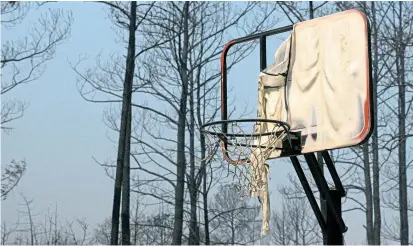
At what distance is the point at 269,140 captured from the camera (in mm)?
5469

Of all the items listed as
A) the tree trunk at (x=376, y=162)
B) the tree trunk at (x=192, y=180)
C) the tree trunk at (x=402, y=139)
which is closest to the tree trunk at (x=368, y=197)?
the tree trunk at (x=376, y=162)

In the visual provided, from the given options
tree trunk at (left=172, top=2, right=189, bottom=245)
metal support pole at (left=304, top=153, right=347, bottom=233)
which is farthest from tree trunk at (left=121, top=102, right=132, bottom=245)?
metal support pole at (left=304, top=153, right=347, bottom=233)

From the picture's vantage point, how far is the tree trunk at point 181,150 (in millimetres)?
13977

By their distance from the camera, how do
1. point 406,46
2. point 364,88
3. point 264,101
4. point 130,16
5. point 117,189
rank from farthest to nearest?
point 406,46 → point 130,16 → point 117,189 → point 264,101 → point 364,88

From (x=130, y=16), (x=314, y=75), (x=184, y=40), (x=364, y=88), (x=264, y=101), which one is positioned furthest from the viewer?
(x=184, y=40)

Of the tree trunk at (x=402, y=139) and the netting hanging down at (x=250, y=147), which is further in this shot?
the tree trunk at (x=402, y=139)

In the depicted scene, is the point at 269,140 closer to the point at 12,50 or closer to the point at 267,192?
the point at 267,192

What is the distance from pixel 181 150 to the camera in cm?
1448

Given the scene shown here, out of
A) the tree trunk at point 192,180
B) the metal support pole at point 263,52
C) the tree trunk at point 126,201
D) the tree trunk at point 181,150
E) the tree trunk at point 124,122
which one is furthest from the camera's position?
the tree trunk at point 192,180

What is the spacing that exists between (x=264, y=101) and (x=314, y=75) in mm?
607

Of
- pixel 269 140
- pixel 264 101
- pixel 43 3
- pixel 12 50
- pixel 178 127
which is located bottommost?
pixel 269 140

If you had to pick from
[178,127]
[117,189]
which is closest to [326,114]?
[117,189]

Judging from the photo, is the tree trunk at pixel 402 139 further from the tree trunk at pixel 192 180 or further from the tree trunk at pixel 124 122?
the tree trunk at pixel 124 122

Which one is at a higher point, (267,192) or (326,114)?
(326,114)
